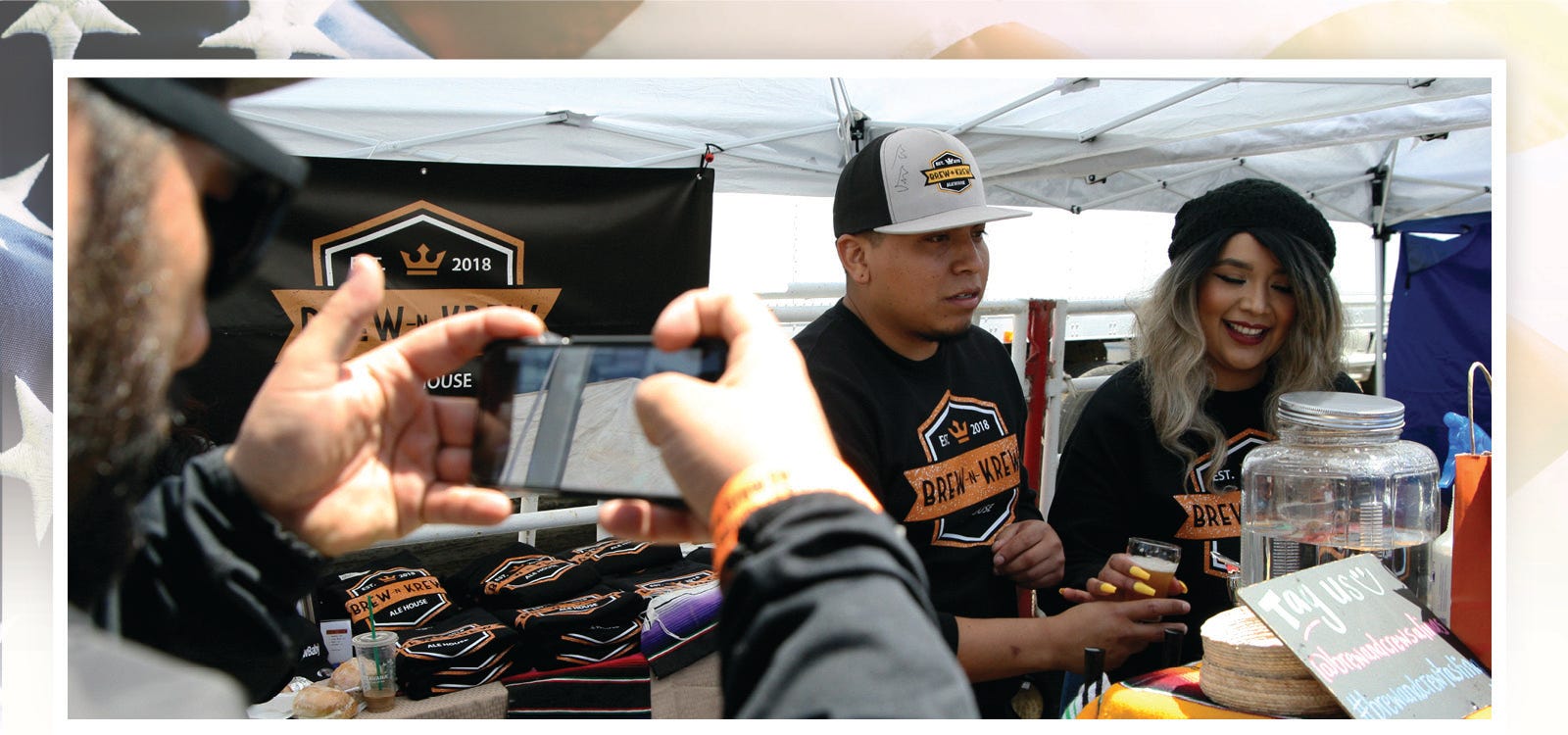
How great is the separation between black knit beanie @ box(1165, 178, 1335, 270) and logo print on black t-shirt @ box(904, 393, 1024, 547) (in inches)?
20.9

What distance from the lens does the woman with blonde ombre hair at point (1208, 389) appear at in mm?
1594

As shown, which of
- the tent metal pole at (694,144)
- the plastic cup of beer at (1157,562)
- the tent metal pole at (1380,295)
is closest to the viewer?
the plastic cup of beer at (1157,562)

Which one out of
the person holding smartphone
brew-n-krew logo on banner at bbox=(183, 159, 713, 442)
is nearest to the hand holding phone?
the person holding smartphone

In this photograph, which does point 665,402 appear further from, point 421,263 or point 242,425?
point 421,263

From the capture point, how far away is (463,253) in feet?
7.71

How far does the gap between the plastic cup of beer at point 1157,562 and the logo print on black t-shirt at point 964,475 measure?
0.23 m

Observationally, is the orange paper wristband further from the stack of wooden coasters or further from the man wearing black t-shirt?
the man wearing black t-shirt

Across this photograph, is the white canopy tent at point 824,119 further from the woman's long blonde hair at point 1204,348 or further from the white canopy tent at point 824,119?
the woman's long blonde hair at point 1204,348

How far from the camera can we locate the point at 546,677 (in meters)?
1.72

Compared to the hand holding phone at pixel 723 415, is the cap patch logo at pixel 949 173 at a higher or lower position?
higher

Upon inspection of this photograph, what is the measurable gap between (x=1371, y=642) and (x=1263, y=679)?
0.12 metres

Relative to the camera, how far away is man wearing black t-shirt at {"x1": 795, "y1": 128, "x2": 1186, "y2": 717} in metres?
1.40

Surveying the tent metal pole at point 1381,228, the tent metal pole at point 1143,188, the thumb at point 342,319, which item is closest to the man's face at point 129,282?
the thumb at point 342,319
